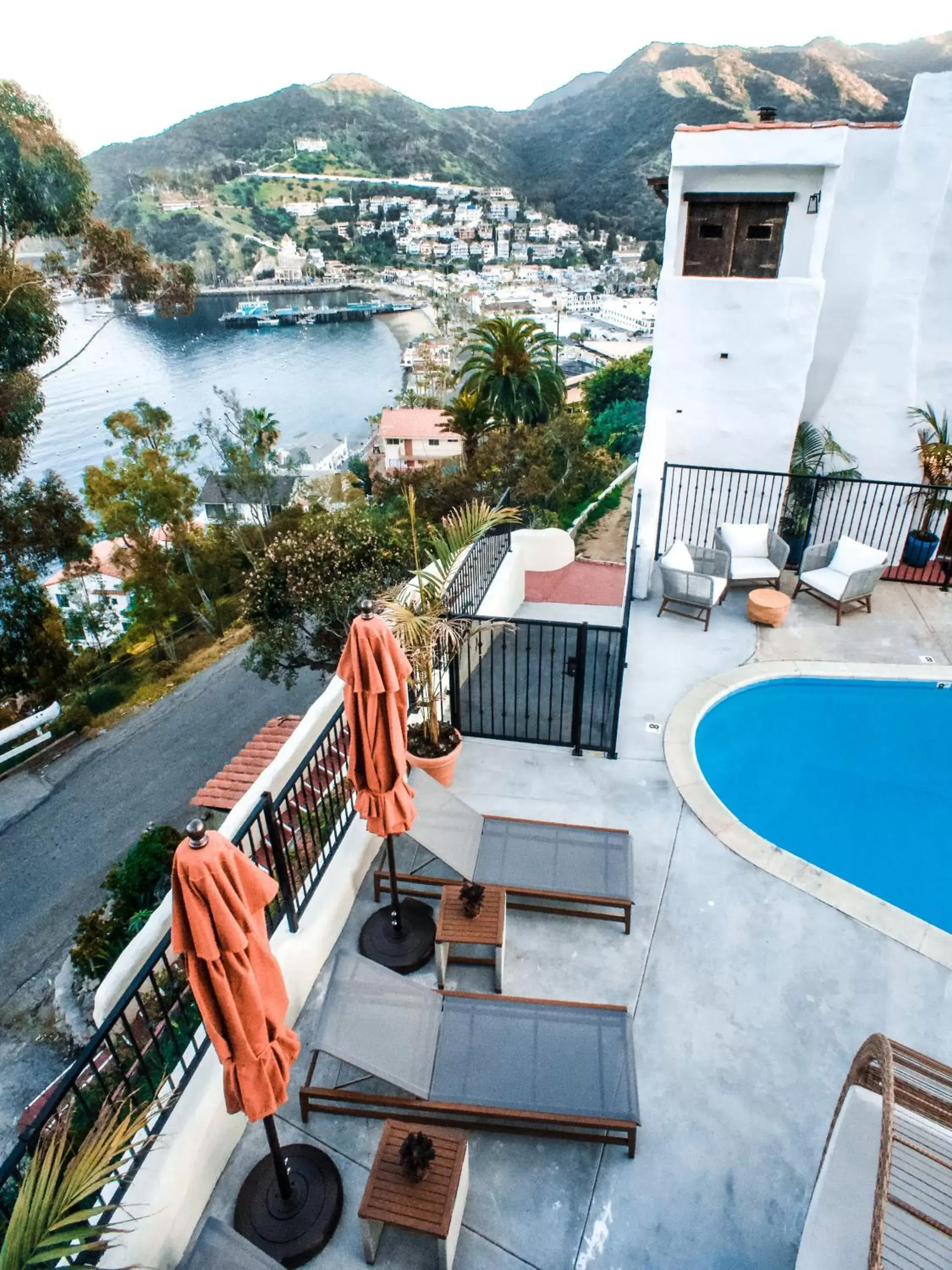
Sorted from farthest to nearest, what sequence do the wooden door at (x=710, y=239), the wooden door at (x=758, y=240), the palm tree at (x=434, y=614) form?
the wooden door at (x=710, y=239), the wooden door at (x=758, y=240), the palm tree at (x=434, y=614)

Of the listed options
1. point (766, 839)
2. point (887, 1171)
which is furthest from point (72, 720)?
point (887, 1171)

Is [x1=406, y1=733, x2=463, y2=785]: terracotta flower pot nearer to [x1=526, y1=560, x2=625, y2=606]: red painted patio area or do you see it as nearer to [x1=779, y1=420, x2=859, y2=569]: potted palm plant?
[x1=526, y1=560, x2=625, y2=606]: red painted patio area

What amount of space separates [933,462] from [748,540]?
110 inches

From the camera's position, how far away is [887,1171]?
236 cm

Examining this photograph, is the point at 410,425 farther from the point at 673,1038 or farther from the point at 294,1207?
the point at 294,1207

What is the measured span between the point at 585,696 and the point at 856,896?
3.46 m

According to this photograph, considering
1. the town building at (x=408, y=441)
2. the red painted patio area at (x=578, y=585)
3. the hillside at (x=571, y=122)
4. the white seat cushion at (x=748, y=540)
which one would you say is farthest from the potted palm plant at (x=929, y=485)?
the hillside at (x=571, y=122)

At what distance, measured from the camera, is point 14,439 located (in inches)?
846

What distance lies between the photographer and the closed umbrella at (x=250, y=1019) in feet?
8.59

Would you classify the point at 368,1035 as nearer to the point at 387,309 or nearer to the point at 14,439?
the point at 14,439

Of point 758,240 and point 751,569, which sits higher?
point 758,240

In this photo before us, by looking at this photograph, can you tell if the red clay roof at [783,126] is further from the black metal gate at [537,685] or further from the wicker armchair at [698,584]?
the black metal gate at [537,685]

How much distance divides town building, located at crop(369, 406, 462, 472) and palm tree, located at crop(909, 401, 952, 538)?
179ft

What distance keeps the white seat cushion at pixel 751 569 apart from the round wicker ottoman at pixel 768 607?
0.38 metres
